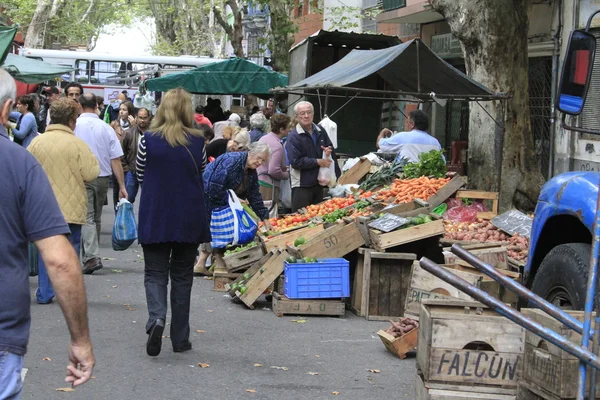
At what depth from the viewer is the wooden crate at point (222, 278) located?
10773mm

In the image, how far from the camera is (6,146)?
11.7 feet

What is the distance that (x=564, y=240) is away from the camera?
20.7ft

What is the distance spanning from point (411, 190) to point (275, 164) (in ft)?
8.42

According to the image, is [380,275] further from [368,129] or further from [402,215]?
[368,129]

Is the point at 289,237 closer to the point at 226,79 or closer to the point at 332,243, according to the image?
the point at 332,243

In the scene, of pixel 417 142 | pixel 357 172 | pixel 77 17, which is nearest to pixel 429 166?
pixel 417 142

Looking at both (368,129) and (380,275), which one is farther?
(368,129)

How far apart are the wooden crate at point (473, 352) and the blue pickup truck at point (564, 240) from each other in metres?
0.43

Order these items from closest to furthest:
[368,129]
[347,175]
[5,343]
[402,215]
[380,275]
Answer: [5,343], [380,275], [402,215], [347,175], [368,129]

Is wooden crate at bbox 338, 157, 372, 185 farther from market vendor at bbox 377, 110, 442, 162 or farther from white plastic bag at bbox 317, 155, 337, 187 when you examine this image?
white plastic bag at bbox 317, 155, 337, 187

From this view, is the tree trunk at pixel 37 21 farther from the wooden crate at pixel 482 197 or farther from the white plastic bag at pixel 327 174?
the wooden crate at pixel 482 197

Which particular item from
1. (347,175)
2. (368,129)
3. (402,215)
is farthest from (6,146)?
(368,129)

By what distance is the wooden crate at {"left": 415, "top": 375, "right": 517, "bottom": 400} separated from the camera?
5223 millimetres

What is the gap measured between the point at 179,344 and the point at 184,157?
1.45 m
